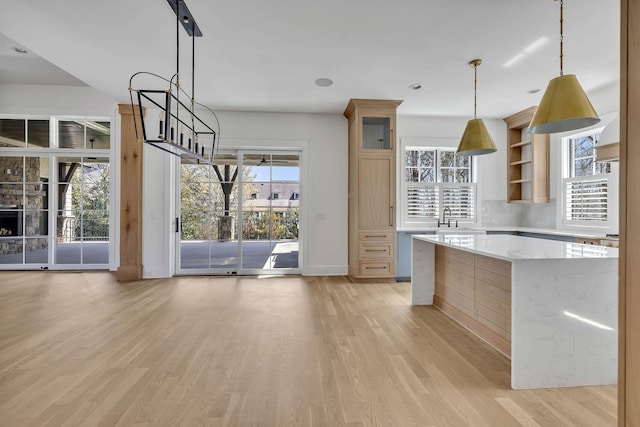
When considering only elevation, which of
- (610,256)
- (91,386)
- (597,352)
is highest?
(610,256)

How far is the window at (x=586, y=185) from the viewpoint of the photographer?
4414 mm

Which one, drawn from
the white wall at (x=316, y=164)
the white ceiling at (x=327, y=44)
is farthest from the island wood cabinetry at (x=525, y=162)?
the white wall at (x=316, y=164)

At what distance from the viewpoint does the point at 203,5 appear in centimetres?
267

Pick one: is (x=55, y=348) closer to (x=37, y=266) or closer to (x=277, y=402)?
(x=277, y=402)

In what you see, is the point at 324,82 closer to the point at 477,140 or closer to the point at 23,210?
the point at 477,140

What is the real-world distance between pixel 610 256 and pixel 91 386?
343 cm

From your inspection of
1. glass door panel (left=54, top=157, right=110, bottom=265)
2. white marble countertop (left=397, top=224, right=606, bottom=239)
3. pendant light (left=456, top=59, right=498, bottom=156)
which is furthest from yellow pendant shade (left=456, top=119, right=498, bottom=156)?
glass door panel (left=54, top=157, right=110, bottom=265)

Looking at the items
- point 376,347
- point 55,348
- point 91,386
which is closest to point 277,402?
point 376,347

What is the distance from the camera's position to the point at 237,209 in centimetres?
558

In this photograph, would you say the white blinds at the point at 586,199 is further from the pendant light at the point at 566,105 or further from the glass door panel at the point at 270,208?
the glass door panel at the point at 270,208

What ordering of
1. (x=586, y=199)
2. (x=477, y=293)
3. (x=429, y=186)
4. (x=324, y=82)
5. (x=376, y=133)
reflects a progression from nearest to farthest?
1. (x=477, y=293)
2. (x=324, y=82)
3. (x=586, y=199)
4. (x=376, y=133)
5. (x=429, y=186)

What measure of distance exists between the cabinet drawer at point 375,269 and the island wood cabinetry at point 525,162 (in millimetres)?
2682

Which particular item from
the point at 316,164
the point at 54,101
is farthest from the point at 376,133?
the point at 54,101

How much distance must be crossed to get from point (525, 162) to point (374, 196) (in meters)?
2.78
